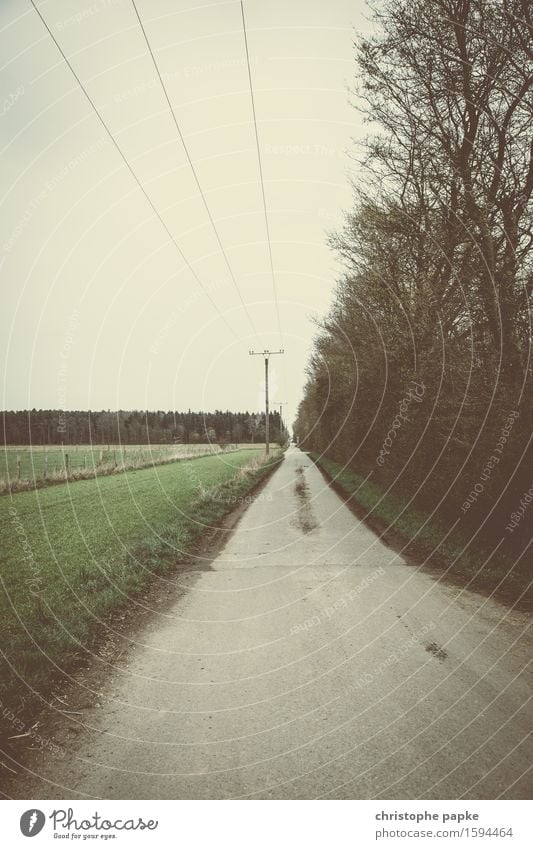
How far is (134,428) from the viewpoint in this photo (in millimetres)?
110500

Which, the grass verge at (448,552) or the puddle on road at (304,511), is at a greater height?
the grass verge at (448,552)

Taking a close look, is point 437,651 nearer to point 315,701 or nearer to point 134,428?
point 315,701

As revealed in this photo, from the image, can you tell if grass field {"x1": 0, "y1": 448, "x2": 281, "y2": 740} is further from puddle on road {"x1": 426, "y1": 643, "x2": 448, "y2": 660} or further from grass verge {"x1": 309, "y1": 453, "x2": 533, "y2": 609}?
grass verge {"x1": 309, "y1": 453, "x2": 533, "y2": 609}

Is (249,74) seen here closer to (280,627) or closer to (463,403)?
(463,403)

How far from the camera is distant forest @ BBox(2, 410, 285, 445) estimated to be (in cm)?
7761

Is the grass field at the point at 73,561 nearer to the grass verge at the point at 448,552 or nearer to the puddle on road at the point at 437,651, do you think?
the puddle on road at the point at 437,651

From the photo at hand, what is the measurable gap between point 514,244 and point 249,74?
232 inches

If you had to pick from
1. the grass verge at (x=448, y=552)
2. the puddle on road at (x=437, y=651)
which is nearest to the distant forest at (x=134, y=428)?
the grass verge at (x=448, y=552)

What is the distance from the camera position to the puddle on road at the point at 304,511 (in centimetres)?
1295

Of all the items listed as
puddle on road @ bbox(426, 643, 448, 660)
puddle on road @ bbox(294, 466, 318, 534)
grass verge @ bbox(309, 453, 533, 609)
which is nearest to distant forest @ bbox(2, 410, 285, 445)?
puddle on road @ bbox(294, 466, 318, 534)

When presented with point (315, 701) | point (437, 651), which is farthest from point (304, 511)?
point (315, 701)

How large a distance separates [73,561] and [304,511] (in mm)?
8068

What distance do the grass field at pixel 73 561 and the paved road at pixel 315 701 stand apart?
76 cm

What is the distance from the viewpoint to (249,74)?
7.52 m
